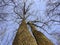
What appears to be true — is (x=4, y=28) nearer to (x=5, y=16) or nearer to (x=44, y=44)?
(x=5, y=16)

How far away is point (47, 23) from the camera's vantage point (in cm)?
96

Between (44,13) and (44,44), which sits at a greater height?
(44,13)

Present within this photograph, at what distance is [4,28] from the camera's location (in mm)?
949

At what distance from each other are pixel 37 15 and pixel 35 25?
3.1 inches

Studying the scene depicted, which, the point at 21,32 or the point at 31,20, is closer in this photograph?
the point at 21,32

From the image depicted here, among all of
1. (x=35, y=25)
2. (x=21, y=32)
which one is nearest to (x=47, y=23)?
(x=35, y=25)

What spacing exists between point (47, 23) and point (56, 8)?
12 cm

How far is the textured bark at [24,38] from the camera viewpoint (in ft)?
2.75

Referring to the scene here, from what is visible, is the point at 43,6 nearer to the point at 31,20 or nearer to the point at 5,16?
the point at 31,20

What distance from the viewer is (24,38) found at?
847mm

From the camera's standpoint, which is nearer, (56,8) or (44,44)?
(44,44)

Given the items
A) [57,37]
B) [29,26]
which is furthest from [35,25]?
[57,37]

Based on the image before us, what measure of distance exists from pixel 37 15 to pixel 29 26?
0.34 feet

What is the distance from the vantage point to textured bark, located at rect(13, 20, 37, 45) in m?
0.84
